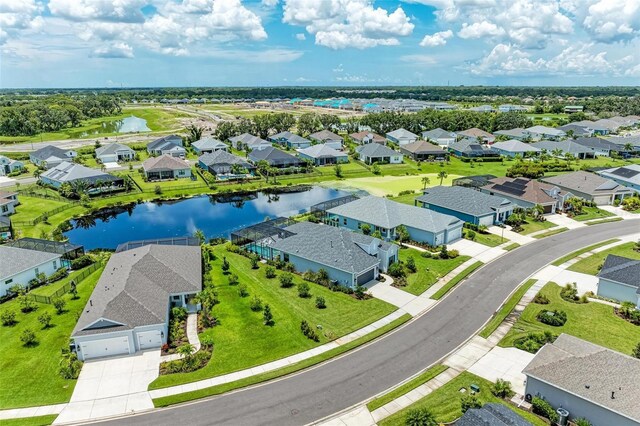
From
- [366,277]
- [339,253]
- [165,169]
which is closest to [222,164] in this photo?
[165,169]

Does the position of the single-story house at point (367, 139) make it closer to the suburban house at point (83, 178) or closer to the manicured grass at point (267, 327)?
the suburban house at point (83, 178)

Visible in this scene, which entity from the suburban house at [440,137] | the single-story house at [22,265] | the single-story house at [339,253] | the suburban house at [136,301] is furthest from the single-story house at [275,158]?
the single-story house at [22,265]

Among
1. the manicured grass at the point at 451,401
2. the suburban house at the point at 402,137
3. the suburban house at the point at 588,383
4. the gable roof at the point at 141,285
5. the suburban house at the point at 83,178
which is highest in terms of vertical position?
the suburban house at the point at 402,137

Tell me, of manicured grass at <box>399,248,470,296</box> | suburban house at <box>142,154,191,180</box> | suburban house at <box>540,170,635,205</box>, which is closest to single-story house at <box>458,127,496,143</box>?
suburban house at <box>540,170,635,205</box>

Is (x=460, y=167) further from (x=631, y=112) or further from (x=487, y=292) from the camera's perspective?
(x=631, y=112)

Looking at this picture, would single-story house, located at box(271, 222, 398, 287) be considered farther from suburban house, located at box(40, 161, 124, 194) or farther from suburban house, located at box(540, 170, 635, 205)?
suburban house, located at box(40, 161, 124, 194)

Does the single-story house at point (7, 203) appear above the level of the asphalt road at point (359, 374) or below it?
above

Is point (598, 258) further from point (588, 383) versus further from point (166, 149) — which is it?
point (166, 149)
